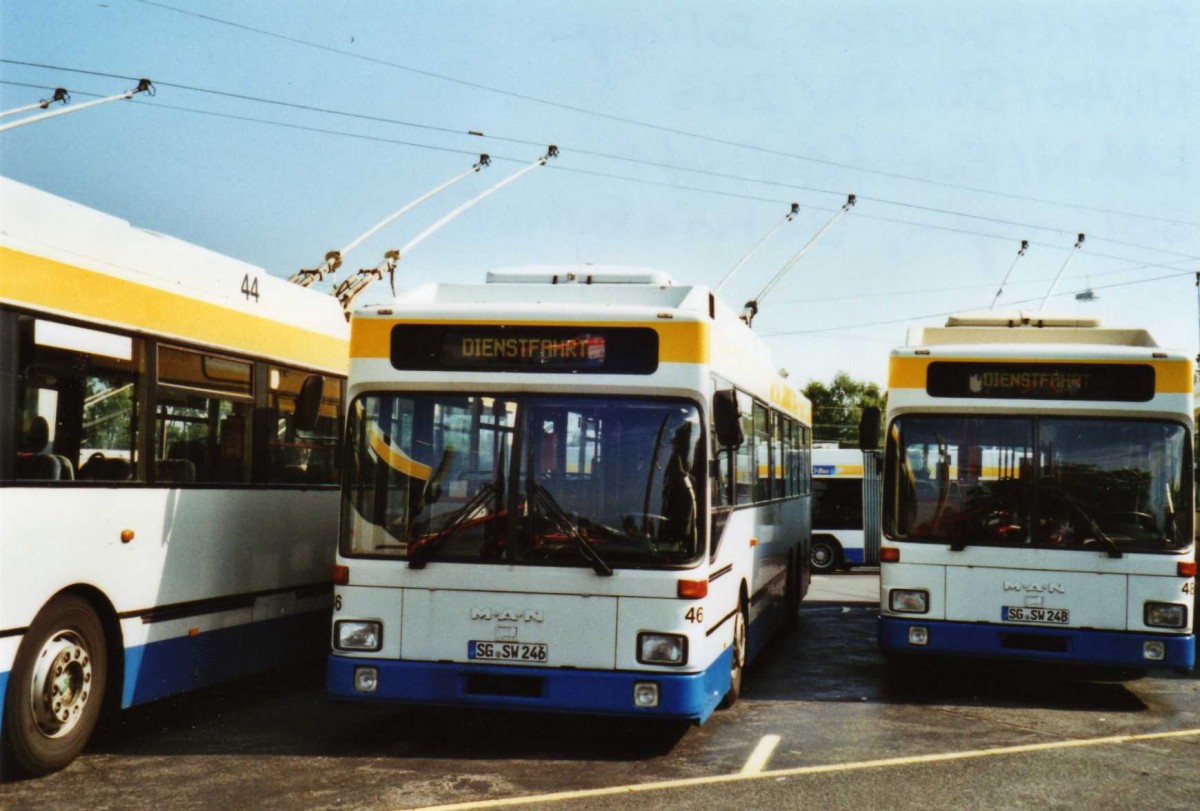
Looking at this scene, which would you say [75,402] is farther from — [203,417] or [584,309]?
[584,309]

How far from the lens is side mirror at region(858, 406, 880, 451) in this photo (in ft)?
36.0

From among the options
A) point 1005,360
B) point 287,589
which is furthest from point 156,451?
point 1005,360

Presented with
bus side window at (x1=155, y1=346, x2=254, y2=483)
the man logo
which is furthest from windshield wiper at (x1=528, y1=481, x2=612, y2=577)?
bus side window at (x1=155, y1=346, x2=254, y2=483)

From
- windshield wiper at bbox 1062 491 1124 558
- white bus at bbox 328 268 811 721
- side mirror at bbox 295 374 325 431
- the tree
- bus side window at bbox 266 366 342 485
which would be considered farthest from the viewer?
the tree

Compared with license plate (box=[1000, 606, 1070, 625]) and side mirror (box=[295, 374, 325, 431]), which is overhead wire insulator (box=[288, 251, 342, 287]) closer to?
side mirror (box=[295, 374, 325, 431])

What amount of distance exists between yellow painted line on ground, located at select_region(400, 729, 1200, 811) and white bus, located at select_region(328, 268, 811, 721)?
21.0 inches

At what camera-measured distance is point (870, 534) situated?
30.1 metres

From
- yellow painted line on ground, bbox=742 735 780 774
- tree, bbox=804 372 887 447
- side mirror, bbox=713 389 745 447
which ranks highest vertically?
tree, bbox=804 372 887 447

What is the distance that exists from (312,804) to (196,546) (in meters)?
2.51

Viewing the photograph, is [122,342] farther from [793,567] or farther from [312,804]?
[793,567]

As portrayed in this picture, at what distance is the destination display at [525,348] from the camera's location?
8.01 meters

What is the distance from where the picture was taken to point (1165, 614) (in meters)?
9.99

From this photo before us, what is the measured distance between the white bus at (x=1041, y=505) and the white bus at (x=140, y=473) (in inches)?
191

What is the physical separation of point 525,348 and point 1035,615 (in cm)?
487
